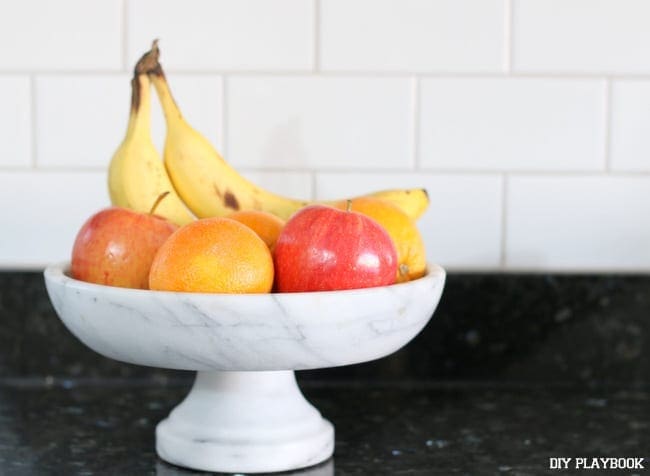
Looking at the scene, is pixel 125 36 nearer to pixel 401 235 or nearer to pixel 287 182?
pixel 287 182

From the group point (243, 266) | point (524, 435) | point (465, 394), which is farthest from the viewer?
point (465, 394)

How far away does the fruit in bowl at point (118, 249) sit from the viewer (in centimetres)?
66

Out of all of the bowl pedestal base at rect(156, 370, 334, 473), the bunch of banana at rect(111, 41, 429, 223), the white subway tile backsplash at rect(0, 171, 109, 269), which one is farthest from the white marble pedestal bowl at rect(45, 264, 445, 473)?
the white subway tile backsplash at rect(0, 171, 109, 269)

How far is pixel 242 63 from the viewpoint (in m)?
0.95

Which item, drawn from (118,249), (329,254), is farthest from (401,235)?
(118,249)

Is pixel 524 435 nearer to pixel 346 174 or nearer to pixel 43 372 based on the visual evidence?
pixel 346 174

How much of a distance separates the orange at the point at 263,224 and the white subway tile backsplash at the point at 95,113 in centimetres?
29

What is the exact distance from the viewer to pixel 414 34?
0.94 m

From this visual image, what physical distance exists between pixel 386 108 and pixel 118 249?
1.30 feet

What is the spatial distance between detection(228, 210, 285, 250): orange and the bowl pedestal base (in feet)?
0.35

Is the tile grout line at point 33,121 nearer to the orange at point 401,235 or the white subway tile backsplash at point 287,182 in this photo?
the white subway tile backsplash at point 287,182

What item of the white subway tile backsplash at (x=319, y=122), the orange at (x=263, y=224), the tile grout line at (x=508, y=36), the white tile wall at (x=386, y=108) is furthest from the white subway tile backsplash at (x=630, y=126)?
the orange at (x=263, y=224)

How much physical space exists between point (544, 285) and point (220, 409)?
39 cm

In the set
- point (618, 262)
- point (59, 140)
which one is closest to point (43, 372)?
point (59, 140)
